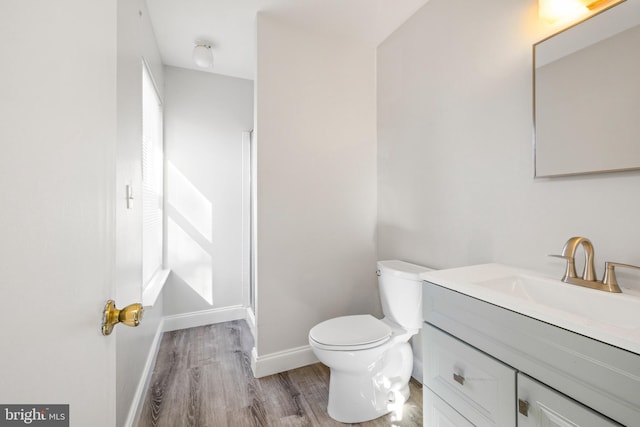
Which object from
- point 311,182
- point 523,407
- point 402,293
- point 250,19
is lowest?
point 523,407

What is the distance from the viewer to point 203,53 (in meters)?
2.25

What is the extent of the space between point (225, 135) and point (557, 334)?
2.87m

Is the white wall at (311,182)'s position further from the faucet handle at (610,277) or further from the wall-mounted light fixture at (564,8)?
the faucet handle at (610,277)

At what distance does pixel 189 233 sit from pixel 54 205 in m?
2.57

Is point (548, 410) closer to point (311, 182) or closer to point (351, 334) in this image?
point (351, 334)

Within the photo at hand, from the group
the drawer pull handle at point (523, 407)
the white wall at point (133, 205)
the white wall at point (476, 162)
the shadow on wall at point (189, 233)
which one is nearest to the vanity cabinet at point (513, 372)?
the drawer pull handle at point (523, 407)

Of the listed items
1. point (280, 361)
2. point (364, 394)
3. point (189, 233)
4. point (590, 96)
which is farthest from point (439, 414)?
point (189, 233)

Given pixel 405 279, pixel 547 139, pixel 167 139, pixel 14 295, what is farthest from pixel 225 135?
pixel 14 295

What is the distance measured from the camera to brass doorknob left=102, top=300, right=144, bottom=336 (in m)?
0.54

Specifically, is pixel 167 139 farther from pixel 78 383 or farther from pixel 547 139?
A: pixel 547 139

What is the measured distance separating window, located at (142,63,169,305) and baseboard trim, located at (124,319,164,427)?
0.42m

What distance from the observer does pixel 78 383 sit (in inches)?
16.7

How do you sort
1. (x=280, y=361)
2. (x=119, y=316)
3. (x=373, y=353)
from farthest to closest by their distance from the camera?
(x=280, y=361), (x=373, y=353), (x=119, y=316)

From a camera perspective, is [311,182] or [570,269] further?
[311,182]
